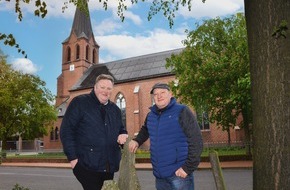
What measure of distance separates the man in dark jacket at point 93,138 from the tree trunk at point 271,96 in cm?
161

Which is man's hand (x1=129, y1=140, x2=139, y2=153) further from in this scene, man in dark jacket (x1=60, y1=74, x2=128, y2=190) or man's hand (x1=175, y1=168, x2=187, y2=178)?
man's hand (x1=175, y1=168, x2=187, y2=178)

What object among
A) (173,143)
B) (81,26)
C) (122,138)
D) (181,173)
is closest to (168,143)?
(173,143)

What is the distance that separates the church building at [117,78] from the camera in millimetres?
36531

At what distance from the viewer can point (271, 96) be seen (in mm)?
3283

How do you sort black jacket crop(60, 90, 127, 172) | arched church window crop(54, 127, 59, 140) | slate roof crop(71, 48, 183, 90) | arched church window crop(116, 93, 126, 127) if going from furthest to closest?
arched church window crop(54, 127, 59, 140) < arched church window crop(116, 93, 126, 127) < slate roof crop(71, 48, 183, 90) < black jacket crop(60, 90, 127, 172)

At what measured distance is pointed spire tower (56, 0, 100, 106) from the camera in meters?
47.5

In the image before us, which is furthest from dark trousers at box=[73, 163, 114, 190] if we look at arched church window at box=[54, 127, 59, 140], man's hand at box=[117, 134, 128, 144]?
arched church window at box=[54, 127, 59, 140]

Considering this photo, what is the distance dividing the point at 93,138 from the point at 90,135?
0.17 ft

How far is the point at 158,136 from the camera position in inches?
136

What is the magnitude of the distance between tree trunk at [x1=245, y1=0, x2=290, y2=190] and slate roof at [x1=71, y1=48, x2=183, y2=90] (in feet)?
107

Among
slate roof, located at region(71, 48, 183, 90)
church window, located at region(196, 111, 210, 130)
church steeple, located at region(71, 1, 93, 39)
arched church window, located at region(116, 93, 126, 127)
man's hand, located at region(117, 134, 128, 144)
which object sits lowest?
man's hand, located at region(117, 134, 128, 144)

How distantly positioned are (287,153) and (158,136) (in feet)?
4.56

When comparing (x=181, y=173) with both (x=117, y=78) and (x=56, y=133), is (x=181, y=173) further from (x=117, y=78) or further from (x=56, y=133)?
(x=56, y=133)

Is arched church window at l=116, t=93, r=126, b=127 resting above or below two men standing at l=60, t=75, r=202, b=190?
above
